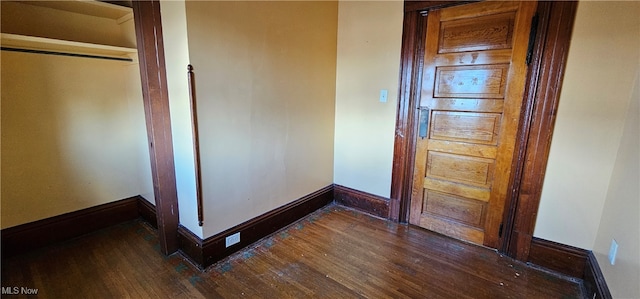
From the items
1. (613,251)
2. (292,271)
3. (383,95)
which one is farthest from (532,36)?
(292,271)

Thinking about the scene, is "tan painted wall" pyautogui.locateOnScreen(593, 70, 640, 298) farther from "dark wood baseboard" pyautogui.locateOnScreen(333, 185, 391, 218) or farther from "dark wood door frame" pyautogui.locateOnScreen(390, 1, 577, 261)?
"dark wood baseboard" pyautogui.locateOnScreen(333, 185, 391, 218)

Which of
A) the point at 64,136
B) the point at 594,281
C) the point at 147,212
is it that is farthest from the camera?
the point at 147,212

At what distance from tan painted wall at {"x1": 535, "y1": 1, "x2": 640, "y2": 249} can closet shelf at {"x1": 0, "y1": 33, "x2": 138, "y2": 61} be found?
3.15 m

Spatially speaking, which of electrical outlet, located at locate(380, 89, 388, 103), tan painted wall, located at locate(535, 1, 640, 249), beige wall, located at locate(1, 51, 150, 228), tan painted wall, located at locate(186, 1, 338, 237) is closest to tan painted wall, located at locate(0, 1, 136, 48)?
beige wall, located at locate(1, 51, 150, 228)

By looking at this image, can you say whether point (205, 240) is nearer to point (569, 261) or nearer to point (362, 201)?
point (362, 201)

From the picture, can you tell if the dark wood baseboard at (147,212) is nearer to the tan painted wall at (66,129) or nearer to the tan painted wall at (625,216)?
the tan painted wall at (66,129)

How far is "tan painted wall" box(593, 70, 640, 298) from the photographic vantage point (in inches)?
51.8

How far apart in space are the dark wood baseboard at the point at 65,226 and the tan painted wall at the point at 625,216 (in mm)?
3446

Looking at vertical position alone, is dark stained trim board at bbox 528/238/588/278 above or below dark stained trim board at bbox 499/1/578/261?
below

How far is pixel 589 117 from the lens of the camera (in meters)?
1.69

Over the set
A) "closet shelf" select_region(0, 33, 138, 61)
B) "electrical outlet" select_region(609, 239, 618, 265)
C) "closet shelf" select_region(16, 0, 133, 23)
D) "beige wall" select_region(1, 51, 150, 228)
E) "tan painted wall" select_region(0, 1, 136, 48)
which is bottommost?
"electrical outlet" select_region(609, 239, 618, 265)

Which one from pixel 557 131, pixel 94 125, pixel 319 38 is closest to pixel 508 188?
pixel 557 131

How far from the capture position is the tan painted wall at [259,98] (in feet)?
5.81

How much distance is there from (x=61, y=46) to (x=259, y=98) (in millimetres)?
1461
